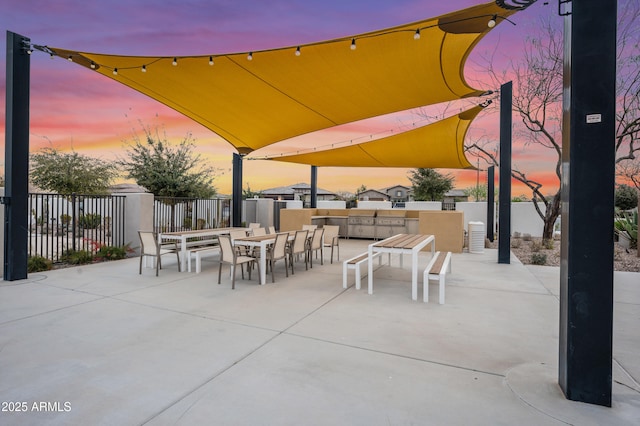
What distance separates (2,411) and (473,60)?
13.2 metres

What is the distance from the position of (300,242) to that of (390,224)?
21.4 feet

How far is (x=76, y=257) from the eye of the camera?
7211mm

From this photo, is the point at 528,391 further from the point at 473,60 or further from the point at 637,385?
the point at 473,60

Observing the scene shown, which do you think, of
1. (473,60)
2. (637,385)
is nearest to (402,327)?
(637,385)

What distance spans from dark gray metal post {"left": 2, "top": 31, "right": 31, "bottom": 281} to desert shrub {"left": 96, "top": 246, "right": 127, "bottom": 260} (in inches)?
85.9

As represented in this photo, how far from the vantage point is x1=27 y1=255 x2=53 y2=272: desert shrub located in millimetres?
6348

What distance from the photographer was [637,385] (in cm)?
242

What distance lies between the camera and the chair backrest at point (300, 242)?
21.3 ft

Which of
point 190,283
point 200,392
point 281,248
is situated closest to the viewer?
point 200,392

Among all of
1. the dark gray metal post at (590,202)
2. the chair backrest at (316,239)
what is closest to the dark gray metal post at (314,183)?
the chair backrest at (316,239)

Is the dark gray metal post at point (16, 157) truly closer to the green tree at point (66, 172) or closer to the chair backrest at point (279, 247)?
the chair backrest at point (279, 247)

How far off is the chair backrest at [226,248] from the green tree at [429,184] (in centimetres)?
2657

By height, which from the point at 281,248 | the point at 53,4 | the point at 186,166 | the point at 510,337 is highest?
the point at 53,4

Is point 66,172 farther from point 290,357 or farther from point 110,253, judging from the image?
point 290,357
